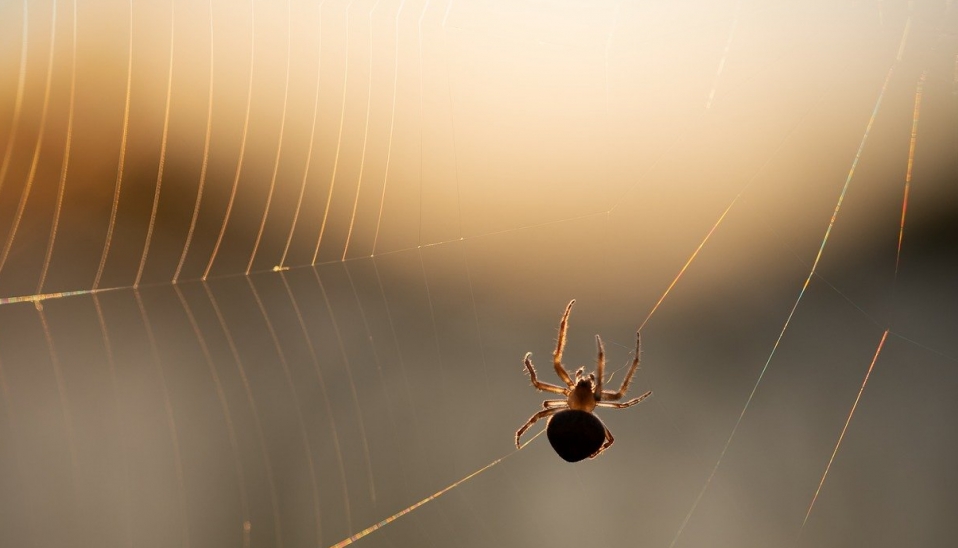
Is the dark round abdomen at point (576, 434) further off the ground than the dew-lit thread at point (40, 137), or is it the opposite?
the dew-lit thread at point (40, 137)

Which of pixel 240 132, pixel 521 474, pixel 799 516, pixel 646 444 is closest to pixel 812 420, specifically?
pixel 799 516

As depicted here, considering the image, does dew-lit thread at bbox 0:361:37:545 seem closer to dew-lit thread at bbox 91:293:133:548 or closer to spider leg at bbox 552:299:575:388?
dew-lit thread at bbox 91:293:133:548

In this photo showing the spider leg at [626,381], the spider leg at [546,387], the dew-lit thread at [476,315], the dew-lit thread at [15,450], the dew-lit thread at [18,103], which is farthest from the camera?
the dew-lit thread at [476,315]

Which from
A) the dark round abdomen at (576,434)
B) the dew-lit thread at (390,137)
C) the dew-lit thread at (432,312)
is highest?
the dew-lit thread at (390,137)

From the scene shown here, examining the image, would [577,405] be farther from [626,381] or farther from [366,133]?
[366,133]

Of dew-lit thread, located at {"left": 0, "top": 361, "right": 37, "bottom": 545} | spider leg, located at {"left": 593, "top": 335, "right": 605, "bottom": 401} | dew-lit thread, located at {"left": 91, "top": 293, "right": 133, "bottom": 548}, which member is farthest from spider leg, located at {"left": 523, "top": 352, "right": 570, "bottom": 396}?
dew-lit thread, located at {"left": 0, "top": 361, "right": 37, "bottom": 545}

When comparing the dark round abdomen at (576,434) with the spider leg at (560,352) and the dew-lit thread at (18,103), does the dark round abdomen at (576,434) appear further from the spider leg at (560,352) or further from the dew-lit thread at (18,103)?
the dew-lit thread at (18,103)

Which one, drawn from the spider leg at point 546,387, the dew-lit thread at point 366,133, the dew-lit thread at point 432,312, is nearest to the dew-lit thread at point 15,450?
the dew-lit thread at point 366,133
